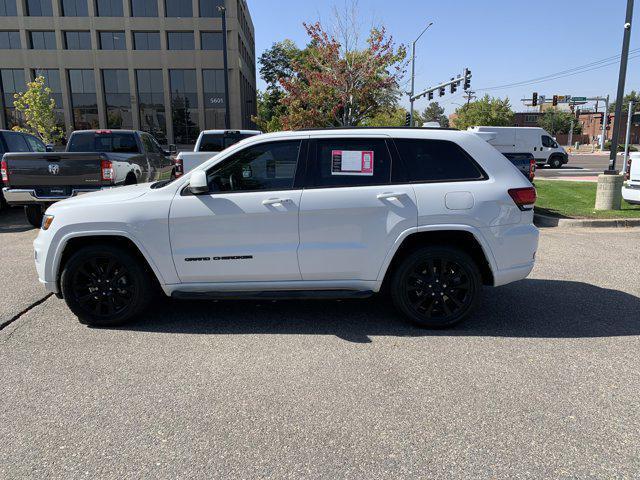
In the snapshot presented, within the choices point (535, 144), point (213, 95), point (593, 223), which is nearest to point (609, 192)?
point (593, 223)

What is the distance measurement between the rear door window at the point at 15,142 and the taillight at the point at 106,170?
460cm

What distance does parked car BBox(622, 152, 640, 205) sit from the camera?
412 inches

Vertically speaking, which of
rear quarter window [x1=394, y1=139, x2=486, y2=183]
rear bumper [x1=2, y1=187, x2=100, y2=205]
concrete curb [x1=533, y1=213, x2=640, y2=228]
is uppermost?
rear quarter window [x1=394, y1=139, x2=486, y2=183]

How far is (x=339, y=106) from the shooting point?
20266mm

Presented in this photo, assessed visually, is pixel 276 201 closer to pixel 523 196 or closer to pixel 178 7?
pixel 523 196

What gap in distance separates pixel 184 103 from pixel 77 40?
11.1 m

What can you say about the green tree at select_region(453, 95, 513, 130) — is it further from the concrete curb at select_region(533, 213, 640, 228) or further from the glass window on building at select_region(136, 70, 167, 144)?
the concrete curb at select_region(533, 213, 640, 228)

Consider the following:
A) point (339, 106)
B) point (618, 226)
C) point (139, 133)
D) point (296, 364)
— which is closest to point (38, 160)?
point (139, 133)

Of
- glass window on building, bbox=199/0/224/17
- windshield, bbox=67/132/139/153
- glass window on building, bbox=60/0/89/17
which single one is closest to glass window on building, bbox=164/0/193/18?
glass window on building, bbox=199/0/224/17

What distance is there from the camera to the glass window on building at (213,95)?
142 ft

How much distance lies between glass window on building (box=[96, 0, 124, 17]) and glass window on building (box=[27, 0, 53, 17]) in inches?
176

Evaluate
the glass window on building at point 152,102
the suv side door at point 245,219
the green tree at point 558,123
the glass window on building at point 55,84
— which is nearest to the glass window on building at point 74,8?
the glass window on building at point 55,84

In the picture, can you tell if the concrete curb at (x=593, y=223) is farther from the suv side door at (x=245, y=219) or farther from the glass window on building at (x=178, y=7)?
the glass window on building at (x=178, y=7)

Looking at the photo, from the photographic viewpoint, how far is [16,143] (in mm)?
11547
